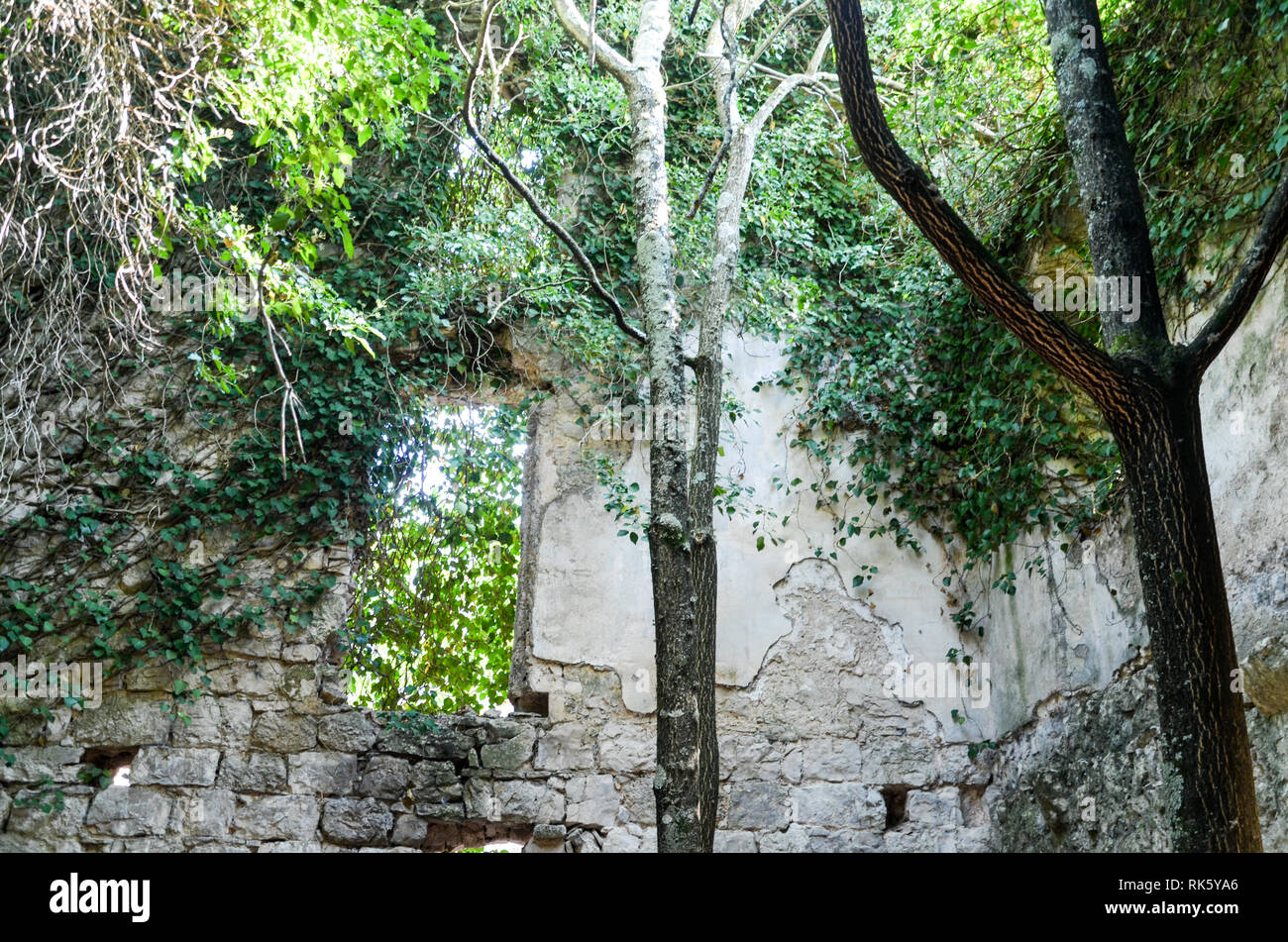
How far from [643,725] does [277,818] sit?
192cm

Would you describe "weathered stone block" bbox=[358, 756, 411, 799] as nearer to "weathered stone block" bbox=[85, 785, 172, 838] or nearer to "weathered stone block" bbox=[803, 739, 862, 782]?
"weathered stone block" bbox=[85, 785, 172, 838]

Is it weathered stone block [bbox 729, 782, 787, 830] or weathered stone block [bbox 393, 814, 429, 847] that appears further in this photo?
weathered stone block [bbox 729, 782, 787, 830]

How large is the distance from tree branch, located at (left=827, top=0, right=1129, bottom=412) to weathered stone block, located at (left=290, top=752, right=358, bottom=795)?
4.02 meters

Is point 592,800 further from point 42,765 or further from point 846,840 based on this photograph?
point 42,765

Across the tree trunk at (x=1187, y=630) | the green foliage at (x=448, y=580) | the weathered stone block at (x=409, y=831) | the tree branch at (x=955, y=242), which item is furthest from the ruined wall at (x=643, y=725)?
the tree branch at (x=955, y=242)

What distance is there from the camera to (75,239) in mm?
6109

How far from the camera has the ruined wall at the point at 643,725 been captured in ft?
16.8

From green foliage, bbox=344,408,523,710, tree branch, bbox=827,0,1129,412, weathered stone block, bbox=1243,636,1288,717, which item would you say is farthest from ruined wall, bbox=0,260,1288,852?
tree branch, bbox=827,0,1129,412

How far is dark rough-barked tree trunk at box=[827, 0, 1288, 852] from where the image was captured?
94.5 inches

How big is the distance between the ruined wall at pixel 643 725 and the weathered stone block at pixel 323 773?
0.01 m

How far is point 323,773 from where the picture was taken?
5.39m

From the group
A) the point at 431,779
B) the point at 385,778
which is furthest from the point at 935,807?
the point at 385,778

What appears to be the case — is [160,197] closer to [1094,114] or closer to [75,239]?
[75,239]

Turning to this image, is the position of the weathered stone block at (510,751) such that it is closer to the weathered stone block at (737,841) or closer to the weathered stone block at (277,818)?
the weathered stone block at (277,818)
